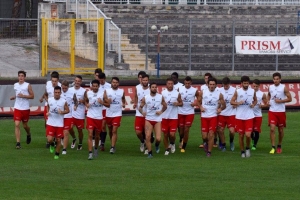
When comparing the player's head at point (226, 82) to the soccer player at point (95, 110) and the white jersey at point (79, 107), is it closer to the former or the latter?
the soccer player at point (95, 110)

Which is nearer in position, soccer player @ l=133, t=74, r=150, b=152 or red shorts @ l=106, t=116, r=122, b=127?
red shorts @ l=106, t=116, r=122, b=127

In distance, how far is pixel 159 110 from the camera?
74.1ft

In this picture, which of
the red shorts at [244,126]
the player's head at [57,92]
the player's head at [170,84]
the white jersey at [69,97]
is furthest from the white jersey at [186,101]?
the player's head at [57,92]

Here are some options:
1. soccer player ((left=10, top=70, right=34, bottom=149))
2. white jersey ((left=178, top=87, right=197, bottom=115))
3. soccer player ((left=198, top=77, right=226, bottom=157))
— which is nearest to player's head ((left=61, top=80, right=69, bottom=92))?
soccer player ((left=10, top=70, right=34, bottom=149))

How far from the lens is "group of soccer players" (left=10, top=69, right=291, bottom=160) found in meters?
22.3

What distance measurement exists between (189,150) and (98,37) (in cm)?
1555

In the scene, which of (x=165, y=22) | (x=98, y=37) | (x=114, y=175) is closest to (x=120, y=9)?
(x=165, y=22)

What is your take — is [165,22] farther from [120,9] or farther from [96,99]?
[96,99]

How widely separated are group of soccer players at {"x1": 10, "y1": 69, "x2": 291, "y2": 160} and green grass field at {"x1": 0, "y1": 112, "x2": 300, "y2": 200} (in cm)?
48

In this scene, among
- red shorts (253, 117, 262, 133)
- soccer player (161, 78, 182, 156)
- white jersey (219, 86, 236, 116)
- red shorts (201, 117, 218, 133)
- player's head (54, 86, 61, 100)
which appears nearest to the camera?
player's head (54, 86, 61, 100)

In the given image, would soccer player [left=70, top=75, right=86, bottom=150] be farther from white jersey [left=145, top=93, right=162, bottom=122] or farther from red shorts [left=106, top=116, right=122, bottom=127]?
white jersey [left=145, top=93, right=162, bottom=122]

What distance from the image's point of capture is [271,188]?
1756cm

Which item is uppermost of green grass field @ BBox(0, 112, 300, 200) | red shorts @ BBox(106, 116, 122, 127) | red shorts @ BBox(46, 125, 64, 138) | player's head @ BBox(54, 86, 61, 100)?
player's head @ BBox(54, 86, 61, 100)

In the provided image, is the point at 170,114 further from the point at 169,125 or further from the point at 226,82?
the point at 226,82
